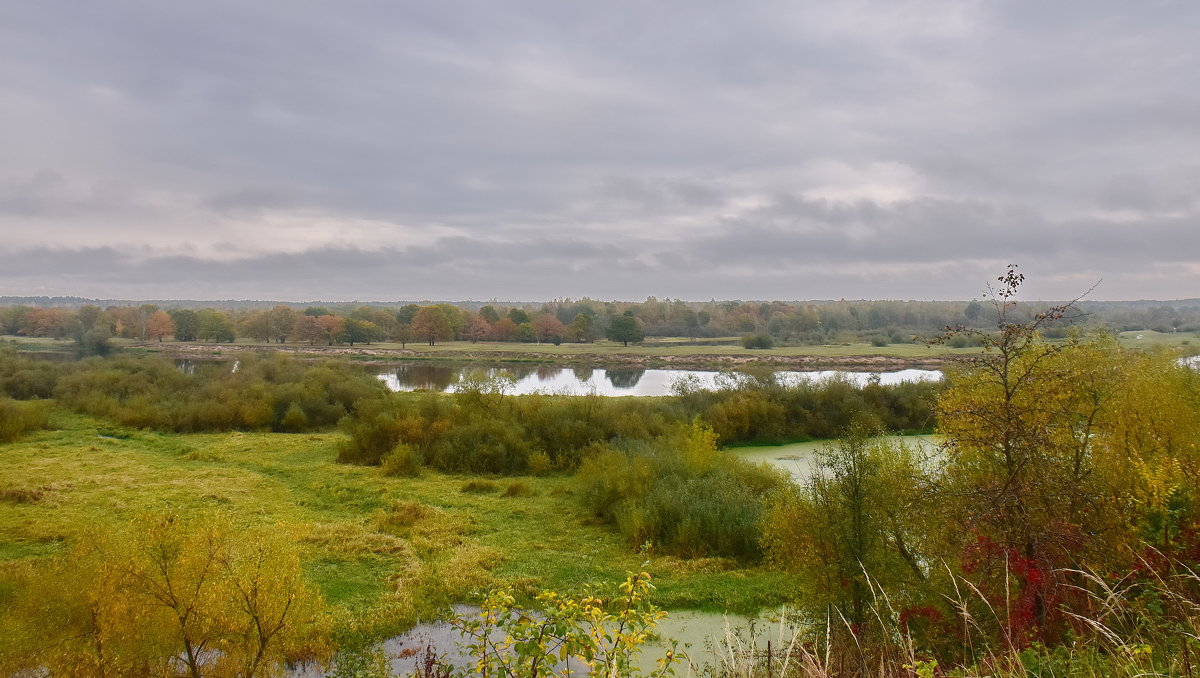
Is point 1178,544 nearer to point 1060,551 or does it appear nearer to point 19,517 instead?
point 1060,551

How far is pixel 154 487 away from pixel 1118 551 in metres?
21.7

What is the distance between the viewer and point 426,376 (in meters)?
55.8

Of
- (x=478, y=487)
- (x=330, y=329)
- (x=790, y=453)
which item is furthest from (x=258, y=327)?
(x=790, y=453)

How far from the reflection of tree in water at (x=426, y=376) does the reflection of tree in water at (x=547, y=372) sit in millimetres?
7185

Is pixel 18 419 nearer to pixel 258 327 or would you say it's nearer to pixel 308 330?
pixel 308 330

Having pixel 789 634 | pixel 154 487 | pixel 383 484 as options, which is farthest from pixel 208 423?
pixel 789 634

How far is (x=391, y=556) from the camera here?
14.3 m

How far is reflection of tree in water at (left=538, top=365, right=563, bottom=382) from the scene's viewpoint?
182ft

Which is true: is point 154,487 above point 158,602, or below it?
below

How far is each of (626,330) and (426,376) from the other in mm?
30331

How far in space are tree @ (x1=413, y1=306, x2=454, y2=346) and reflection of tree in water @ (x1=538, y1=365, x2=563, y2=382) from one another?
72.8ft

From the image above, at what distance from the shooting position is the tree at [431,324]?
80.4 m

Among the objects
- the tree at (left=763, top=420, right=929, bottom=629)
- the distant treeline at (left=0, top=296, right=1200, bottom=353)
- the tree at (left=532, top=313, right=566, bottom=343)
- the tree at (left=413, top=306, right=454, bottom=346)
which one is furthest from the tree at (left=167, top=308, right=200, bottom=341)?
the tree at (left=763, top=420, right=929, bottom=629)

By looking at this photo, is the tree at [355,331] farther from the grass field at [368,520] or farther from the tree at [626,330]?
the grass field at [368,520]
